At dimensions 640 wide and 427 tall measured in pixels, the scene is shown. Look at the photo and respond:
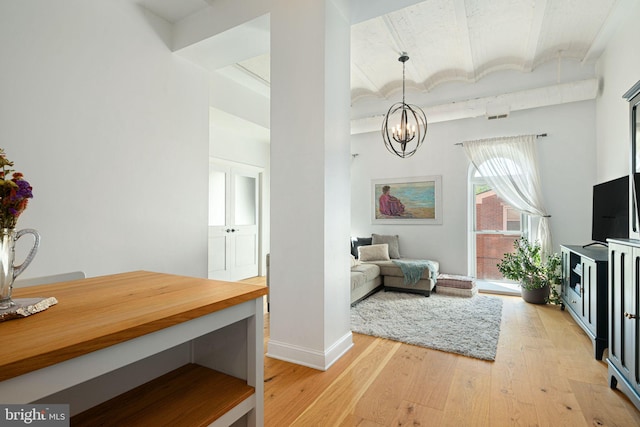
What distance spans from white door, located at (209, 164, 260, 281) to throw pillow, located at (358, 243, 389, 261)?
2127mm

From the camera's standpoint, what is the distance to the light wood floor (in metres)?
1.79

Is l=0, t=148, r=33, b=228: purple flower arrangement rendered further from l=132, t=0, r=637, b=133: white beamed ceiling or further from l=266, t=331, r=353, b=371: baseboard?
l=132, t=0, r=637, b=133: white beamed ceiling

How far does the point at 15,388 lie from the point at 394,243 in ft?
16.8

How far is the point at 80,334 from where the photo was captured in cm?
73

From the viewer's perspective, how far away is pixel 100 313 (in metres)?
0.90

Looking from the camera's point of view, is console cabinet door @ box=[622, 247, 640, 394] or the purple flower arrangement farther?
console cabinet door @ box=[622, 247, 640, 394]

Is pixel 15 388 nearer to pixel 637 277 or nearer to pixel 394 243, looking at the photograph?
pixel 637 277

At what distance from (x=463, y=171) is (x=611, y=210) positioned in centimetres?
215

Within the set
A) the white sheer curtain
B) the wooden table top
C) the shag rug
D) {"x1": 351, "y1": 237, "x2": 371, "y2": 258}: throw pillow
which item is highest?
the white sheer curtain

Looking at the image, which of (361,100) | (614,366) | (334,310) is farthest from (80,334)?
(361,100)

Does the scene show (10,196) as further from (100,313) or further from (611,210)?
(611,210)

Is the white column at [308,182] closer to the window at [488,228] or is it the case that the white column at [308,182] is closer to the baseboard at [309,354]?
the baseboard at [309,354]

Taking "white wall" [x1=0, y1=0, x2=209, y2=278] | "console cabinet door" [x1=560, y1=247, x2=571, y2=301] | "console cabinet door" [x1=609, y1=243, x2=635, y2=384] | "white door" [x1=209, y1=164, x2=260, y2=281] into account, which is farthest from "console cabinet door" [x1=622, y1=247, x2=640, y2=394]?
"white door" [x1=209, y1=164, x2=260, y2=281]

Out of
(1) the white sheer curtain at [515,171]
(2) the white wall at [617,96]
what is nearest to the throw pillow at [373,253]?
(1) the white sheer curtain at [515,171]
